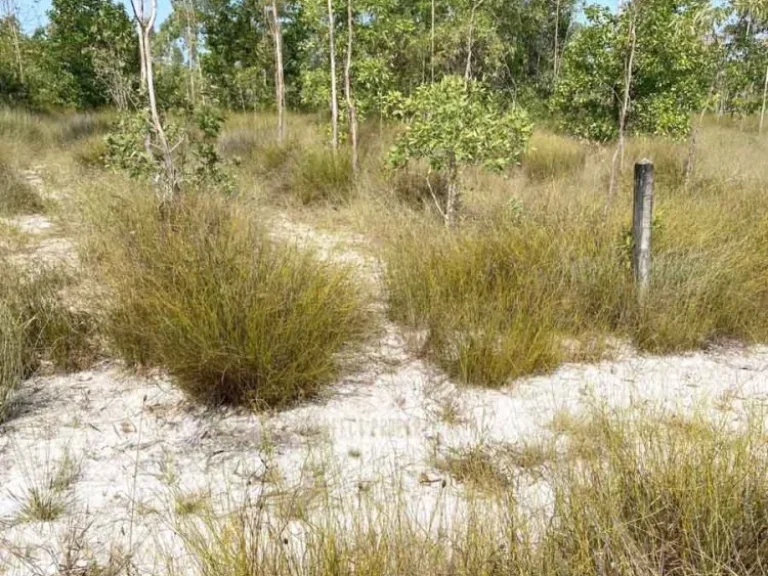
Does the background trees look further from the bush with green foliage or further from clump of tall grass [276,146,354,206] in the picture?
clump of tall grass [276,146,354,206]

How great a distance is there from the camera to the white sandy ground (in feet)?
7.04

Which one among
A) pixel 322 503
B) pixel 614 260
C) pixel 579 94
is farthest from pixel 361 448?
pixel 579 94

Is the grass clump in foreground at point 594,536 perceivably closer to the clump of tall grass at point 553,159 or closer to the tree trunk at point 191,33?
the clump of tall grass at point 553,159

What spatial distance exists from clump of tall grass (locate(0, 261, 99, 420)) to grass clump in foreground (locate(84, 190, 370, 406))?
0.22 meters

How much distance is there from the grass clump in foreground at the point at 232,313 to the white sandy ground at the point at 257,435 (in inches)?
5.9

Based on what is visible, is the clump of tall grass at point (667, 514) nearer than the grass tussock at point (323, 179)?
Yes

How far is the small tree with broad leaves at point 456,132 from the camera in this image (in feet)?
17.7

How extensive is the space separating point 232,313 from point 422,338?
1.27 m

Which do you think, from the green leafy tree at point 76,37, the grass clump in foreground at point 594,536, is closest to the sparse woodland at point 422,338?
the grass clump in foreground at point 594,536

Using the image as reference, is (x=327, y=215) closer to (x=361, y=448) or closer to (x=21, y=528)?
(x=361, y=448)

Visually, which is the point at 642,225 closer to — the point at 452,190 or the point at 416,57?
the point at 452,190

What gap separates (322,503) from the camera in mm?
2193

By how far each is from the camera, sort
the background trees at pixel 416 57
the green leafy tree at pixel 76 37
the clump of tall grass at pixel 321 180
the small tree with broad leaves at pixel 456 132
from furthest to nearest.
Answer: the green leafy tree at pixel 76 37 → the clump of tall grass at pixel 321 180 → the background trees at pixel 416 57 → the small tree with broad leaves at pixel 456 132

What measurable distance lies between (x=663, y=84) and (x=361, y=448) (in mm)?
6906
